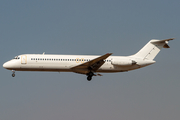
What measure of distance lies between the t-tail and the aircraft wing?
19.6 feet

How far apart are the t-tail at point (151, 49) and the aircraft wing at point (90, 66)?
596cm

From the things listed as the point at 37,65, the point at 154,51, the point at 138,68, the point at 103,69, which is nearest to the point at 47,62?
the point at 37,65

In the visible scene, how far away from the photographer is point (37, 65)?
36438mm

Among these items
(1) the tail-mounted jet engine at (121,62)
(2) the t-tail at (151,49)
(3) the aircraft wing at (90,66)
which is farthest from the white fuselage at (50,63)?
(2) the t-tail at (151,49)

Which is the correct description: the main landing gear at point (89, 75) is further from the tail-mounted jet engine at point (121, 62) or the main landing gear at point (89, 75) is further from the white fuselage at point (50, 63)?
the tail-mounted jet engine at point (121, 62)

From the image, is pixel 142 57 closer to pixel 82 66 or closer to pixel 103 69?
pixel 103 69

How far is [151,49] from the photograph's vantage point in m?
39.9

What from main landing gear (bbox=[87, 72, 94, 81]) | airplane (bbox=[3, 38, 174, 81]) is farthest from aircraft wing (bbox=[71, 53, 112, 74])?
main landing gear (bbox=[87, 72, 94, 81])

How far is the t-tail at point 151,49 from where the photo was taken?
130 ft

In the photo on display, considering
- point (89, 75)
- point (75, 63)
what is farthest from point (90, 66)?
point (75, 63)

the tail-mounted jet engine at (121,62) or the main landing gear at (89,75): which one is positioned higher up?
the tail-mounted jet engine at (121,62)

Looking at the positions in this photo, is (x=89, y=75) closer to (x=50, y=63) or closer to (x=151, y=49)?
(x=50, y=63)

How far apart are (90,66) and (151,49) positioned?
8.93m

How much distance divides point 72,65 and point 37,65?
4245 mm
